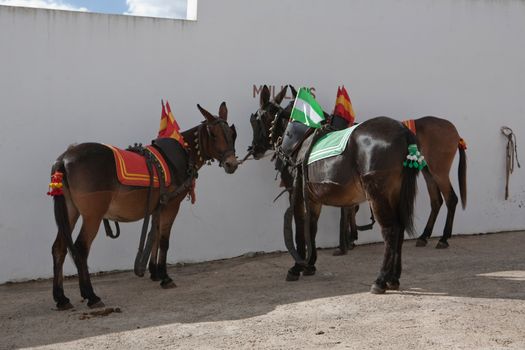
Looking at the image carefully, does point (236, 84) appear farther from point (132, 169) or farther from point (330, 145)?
point (132, 169)

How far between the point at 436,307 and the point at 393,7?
501cm

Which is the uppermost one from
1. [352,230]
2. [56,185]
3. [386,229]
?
[56,185]

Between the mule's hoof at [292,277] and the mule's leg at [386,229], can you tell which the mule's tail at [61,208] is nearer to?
the mule's hoof at [292,277]

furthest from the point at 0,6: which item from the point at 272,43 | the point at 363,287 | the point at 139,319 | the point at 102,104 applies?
the point at 363,287

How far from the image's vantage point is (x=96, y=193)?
5484mm

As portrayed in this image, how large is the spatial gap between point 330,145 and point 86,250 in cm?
236

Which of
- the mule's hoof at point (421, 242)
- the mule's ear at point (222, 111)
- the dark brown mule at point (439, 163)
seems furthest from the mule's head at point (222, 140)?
the mule's hoof at point (421, 242)

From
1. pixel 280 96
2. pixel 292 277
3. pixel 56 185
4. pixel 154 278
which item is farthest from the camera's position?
pixel 280 96

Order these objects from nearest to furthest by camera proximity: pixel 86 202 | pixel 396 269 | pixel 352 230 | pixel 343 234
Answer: pixel 86 202, pixel 396 269, pixel 343 234, pixel 352 230

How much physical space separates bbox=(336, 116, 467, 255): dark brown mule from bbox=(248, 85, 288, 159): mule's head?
4.68 feet

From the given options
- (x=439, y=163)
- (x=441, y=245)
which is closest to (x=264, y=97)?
(x=439, y=163)

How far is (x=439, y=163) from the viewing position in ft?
26.6

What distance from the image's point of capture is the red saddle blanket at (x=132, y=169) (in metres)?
5.68

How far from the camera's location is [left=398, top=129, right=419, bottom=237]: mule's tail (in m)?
5.45
